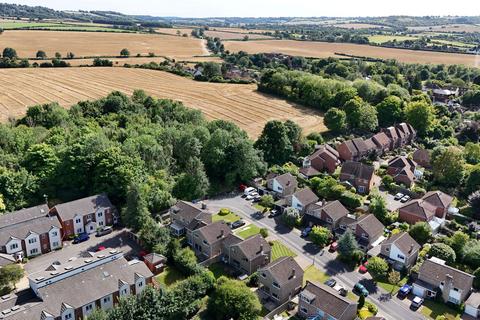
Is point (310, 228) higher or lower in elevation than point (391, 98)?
lower

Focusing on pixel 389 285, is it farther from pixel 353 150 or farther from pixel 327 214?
pixel 353 150

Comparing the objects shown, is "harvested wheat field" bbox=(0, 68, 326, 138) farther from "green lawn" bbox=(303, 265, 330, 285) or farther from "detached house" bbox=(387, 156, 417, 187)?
"green lawn" bbox=(303, 265, 330, 285)

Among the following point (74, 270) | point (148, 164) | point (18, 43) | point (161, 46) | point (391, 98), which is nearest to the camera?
point (74, 270)

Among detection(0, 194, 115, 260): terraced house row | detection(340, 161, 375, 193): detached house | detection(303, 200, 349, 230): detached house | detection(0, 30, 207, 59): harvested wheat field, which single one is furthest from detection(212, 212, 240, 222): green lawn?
detection(0, 30, 207, 59): harvested wheat field

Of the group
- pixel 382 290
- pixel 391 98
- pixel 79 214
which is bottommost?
pixel 382 290

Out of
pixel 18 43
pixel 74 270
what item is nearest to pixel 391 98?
pixel 74 270

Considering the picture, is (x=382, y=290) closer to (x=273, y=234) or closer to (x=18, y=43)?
(x=273, y=234)

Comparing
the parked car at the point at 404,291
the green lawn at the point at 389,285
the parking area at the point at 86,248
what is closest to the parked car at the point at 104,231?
the parking area at the point at 86,248
